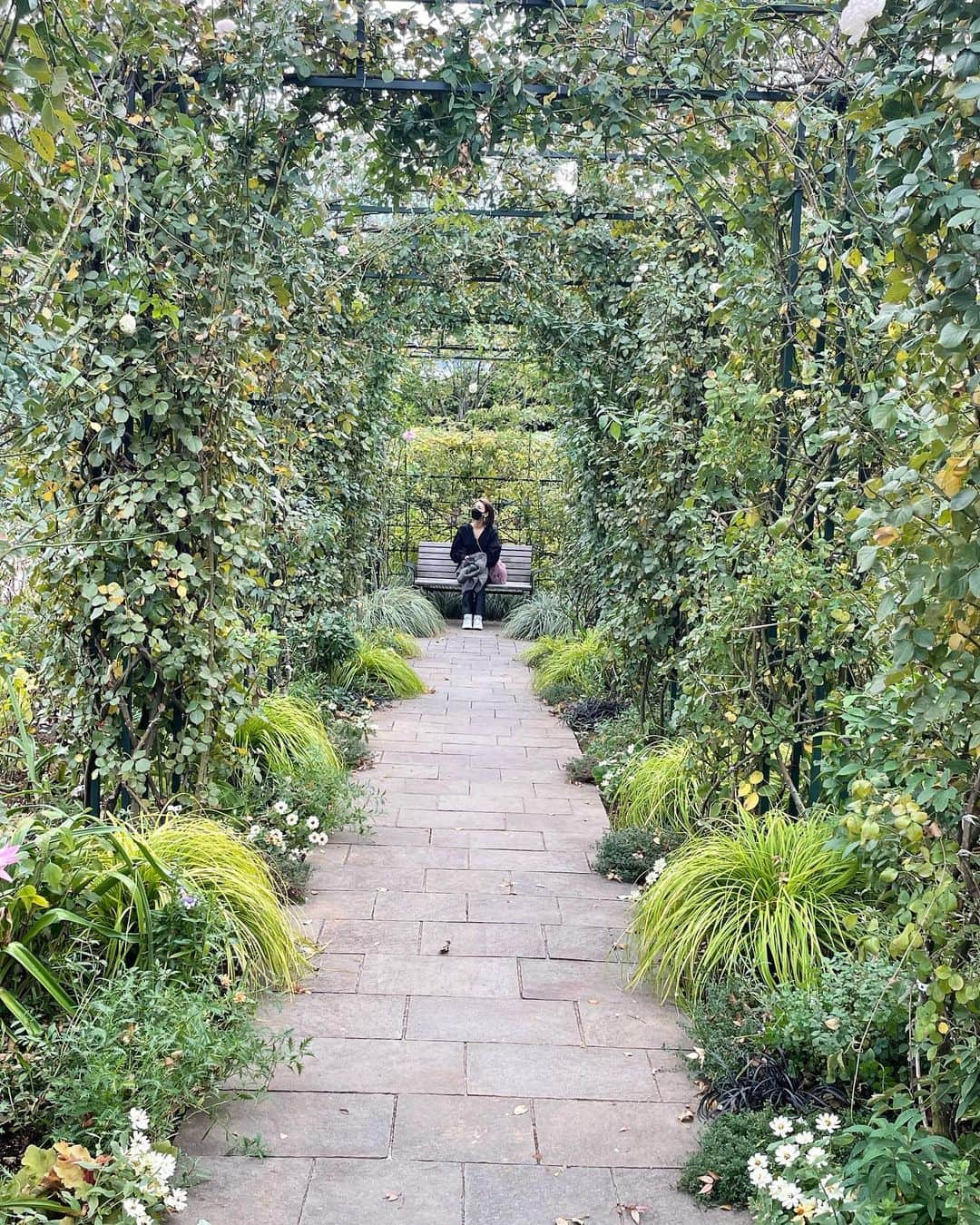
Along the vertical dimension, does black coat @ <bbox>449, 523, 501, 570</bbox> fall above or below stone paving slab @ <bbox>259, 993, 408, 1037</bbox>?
above

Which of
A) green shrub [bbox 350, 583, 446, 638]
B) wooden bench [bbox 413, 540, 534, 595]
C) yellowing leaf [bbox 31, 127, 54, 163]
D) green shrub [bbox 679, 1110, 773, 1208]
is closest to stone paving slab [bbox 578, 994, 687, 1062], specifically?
green shrub [bbox 679, 1110, 773, 1208]

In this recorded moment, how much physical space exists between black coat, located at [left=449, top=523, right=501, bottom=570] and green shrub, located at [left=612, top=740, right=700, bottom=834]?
625 cm

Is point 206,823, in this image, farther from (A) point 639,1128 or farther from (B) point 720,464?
(B) point 720,464

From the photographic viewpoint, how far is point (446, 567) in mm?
11992

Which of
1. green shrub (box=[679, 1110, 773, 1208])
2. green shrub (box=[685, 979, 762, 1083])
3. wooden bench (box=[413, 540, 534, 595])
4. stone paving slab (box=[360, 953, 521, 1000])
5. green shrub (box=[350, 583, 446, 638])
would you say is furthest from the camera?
wooden bench (box=[413, 540, 534, 595])

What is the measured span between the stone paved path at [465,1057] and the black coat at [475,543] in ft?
20.2

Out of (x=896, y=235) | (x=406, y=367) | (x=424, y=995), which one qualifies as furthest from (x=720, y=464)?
(x=406, y=367)

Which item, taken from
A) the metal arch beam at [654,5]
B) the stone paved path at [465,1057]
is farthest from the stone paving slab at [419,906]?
the metal arch beam at [654,5]

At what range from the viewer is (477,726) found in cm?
677

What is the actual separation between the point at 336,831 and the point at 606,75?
9.97 ft

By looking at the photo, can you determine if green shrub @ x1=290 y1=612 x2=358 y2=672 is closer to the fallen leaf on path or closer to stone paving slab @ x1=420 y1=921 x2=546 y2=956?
stone paving slab @ x1=420 y1=921 x2=546 y2=956

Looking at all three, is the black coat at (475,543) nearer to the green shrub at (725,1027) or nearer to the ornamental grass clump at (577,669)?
the ornamental grass clump at (577,669)

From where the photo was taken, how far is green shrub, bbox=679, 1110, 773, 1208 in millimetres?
2287

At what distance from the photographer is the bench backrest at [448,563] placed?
11.9 m
